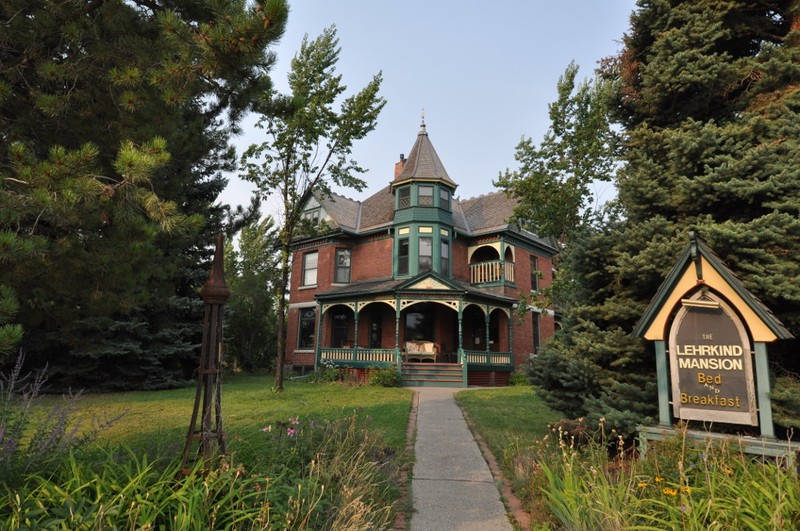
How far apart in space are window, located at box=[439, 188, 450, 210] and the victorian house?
0.24ft

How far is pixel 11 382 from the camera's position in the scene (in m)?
4.16

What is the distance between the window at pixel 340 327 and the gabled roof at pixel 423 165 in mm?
7160

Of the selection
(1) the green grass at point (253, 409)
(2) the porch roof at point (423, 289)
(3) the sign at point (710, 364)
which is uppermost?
(2) the porch roof at point (423, 289)

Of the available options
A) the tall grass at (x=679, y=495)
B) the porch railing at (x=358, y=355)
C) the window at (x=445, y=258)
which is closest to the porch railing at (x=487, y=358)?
the porch railing at (x=358, y=355)

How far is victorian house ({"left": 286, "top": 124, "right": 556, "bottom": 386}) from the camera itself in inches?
788

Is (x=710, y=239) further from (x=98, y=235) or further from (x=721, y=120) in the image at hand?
(x=98, y=235)

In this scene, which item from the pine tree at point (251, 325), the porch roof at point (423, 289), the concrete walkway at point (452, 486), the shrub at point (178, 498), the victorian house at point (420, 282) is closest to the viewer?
the shrub at point (178, 498)

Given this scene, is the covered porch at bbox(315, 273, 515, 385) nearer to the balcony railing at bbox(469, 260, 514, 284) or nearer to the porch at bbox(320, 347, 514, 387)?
the porch at bbox(320, 347, 514, 387)

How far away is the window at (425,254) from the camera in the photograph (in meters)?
21.6

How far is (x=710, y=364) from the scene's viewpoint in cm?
525

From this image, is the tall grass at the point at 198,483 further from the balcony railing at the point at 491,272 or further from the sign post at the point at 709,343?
the balcony railing at the point at 491,272

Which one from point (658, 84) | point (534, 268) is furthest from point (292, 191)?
point (534, 268)

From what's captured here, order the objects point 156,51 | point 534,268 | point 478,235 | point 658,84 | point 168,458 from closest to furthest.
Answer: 1. point 168,458
2. point 156,51
3. point 658,84
4. point 478,235
5. point 534,268

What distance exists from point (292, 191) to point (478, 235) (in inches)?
424
